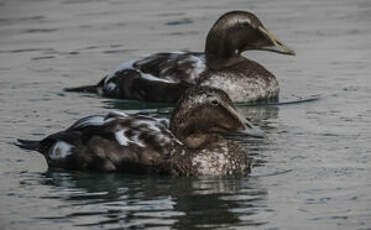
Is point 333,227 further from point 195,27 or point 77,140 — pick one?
point 195,27

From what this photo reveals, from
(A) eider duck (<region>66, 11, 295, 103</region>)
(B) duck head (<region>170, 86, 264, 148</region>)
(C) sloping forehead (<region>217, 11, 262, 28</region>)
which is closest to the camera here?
(B) duck head (<region>170, 86, 264, 148</region>)

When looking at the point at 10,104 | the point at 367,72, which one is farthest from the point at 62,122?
the point at 367,72

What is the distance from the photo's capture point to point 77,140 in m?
11.0

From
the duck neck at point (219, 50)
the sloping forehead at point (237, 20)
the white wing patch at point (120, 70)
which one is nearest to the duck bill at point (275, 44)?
the sloping forehead at point (237, 20)

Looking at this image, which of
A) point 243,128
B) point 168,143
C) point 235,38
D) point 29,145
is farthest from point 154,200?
point 235,38

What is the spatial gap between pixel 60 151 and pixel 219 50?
14.5ft

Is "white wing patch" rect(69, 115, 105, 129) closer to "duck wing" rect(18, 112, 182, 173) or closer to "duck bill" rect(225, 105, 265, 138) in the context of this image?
"duck wing" rect(18, 112, 182, 173)

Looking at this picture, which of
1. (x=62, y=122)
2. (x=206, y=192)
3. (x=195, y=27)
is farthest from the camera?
(x=195, y=27)

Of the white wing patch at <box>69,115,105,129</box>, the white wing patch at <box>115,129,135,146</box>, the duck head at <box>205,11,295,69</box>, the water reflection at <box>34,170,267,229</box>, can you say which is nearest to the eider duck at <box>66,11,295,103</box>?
the duck head at <box>205,11,295,69</box>

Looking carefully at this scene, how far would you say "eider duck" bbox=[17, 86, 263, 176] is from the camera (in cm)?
1071

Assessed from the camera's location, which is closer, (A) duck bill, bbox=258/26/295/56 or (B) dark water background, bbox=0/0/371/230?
(B) dark water background, bbox=0/0/371/230

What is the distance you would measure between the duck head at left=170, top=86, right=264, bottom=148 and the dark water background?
448 mm

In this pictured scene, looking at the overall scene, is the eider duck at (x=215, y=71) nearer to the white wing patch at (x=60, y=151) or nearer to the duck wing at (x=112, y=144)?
the duck wing at (x=112, y=144)

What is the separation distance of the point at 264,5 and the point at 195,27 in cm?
219
